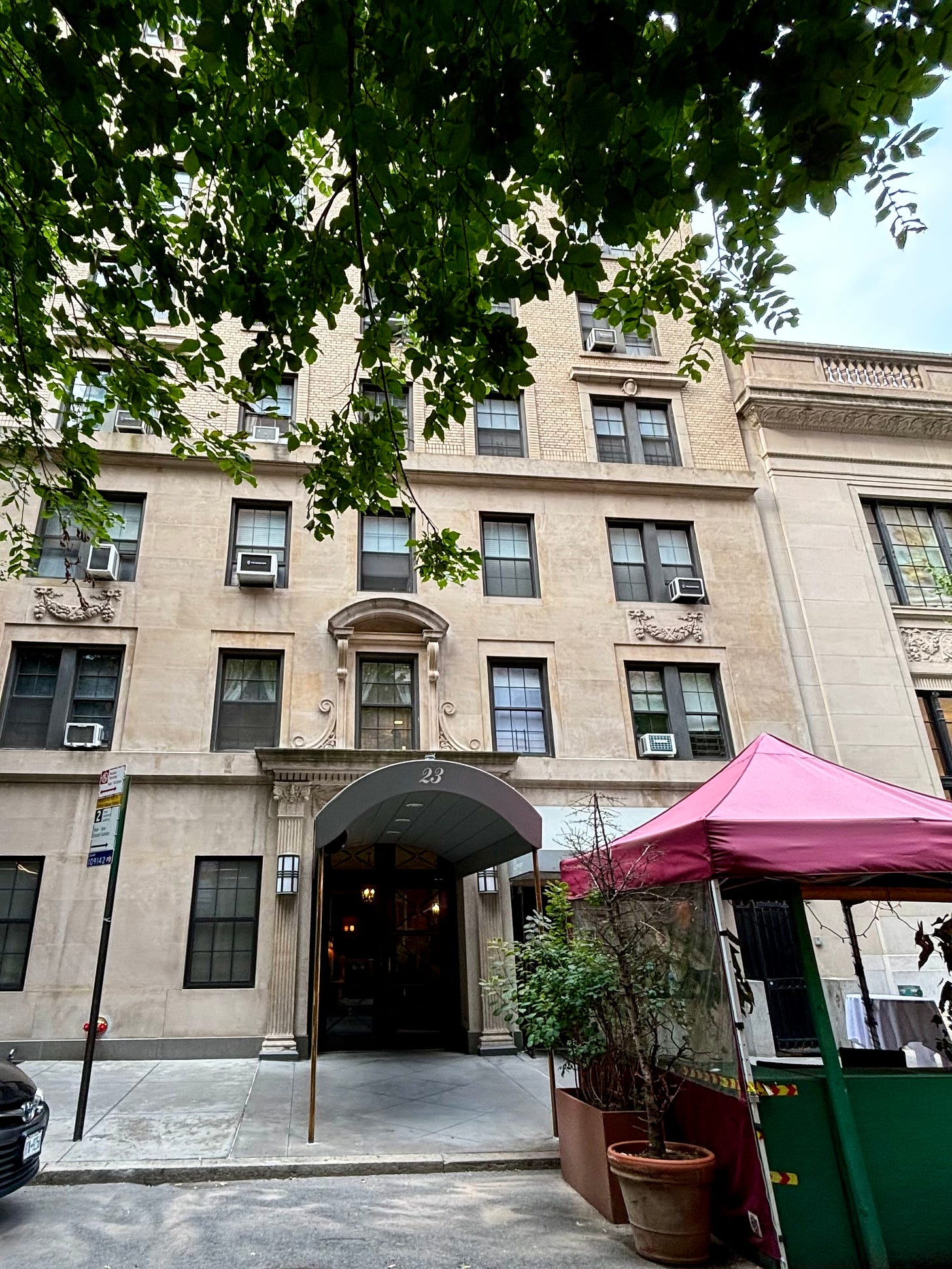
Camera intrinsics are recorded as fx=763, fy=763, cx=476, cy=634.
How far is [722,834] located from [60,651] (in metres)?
13.3

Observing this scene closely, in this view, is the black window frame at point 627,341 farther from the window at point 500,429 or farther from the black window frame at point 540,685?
the black window frame at point 540,685

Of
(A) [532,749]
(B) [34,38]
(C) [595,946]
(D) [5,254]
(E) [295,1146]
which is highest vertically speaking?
Result: (D) [5,254]

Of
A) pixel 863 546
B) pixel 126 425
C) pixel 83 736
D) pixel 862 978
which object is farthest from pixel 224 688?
pixel 863 546

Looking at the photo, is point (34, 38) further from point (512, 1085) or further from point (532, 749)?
point (532, 749)

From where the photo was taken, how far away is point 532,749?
15.4 meters

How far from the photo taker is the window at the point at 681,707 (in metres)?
16.0

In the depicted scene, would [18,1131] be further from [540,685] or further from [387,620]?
[540,685]

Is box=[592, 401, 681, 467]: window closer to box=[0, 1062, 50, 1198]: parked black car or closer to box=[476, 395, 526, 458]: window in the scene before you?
box=[476, 395, 526, 458]: window

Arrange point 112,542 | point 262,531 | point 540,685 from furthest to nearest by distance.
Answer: point 262,531 → point 540,685 → point 112,542

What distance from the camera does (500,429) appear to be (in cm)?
1809

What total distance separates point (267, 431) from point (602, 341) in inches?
339

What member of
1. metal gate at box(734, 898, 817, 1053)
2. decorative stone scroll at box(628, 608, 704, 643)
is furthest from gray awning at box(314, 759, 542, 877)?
decorative stone scroll at box(628, 608, 704, 643)

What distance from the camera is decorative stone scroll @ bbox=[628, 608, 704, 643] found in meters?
16.5

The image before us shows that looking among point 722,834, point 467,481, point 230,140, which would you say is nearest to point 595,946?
point 722,834
